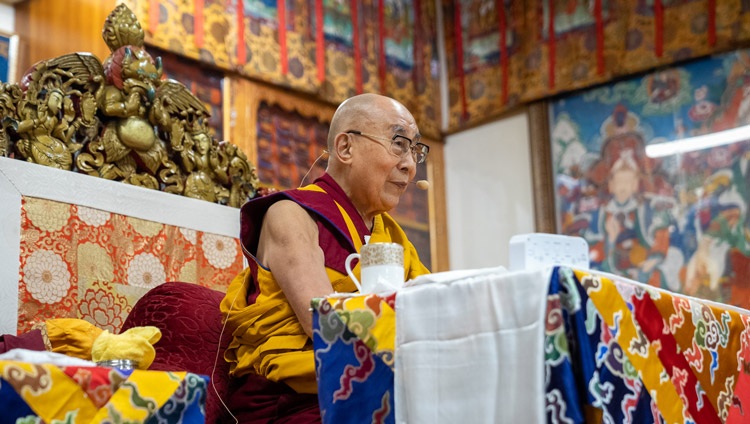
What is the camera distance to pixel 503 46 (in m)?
6.66

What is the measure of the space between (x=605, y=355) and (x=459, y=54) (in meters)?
5.64

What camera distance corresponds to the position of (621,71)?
600cm

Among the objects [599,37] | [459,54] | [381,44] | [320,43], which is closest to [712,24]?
[599,37]

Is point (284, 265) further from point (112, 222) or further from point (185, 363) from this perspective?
point (112, 222)

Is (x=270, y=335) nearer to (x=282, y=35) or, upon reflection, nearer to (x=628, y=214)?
(x=282, y=35)

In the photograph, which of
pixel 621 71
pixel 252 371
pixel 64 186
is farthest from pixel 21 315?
pixel 621 71

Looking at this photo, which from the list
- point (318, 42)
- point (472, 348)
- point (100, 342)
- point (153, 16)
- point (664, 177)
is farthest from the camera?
point (318, 42)

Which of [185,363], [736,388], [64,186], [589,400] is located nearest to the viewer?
[589,400]

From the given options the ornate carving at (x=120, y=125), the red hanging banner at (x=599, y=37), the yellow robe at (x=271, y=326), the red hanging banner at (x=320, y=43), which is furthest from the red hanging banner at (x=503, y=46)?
the yellow robe at (x=271, y=326)

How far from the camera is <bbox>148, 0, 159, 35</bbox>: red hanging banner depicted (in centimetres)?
499

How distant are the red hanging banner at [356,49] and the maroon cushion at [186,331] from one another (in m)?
3.89

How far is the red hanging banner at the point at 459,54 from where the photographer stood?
6832 mm

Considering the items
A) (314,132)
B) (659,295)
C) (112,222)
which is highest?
(314,132)

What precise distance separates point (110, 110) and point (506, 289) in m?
1.68
